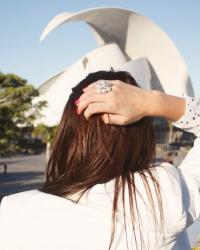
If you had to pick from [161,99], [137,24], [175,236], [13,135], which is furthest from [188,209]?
[137,24]

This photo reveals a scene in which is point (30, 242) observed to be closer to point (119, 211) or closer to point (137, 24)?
point (119, 211)

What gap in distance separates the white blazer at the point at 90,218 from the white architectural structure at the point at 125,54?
79.3 ft

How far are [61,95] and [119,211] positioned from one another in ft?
80.9

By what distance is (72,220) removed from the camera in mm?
767

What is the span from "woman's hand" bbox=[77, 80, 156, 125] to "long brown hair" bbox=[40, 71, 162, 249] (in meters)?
0.04

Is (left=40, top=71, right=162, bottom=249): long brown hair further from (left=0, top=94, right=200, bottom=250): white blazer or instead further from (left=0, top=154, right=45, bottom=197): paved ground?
(left=0, top=154, right=45, bottom=197): paved ground

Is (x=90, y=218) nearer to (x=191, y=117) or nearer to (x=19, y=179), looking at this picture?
(x=191, y=117)

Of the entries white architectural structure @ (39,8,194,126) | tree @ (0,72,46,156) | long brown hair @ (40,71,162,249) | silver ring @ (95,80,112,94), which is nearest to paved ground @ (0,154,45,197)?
tree @ (0,72,46,156)

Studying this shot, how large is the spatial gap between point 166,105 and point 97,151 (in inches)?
5.5

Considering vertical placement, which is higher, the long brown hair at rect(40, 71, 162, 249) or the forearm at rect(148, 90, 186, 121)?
the forearm at rect(148, 90, 186, 121)

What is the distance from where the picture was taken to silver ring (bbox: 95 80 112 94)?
77 cm

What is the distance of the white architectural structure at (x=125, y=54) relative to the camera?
25516 millimetres

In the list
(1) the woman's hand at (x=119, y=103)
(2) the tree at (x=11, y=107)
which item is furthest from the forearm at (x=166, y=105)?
(2) the tree at (x=11, y=107)

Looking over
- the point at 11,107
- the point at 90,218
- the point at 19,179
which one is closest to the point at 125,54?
the point at 19,179
